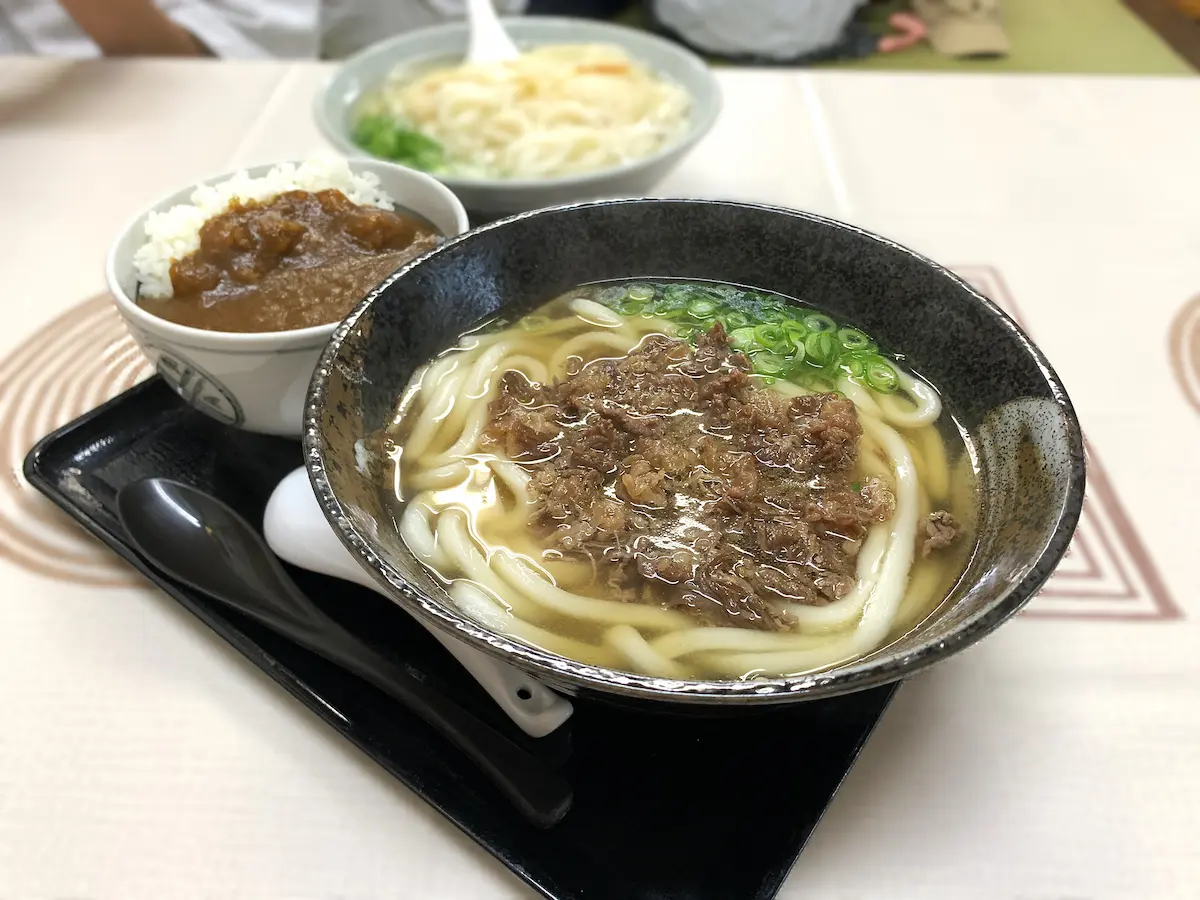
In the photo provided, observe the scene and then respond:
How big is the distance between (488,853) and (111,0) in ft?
12.8

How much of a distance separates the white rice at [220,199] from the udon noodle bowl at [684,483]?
2.25 ft

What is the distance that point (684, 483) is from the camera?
1504mm

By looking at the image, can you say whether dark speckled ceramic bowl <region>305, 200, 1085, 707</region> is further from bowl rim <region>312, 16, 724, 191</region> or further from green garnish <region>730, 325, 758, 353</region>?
bowl rim <region>312, 16, 724, 191</region>

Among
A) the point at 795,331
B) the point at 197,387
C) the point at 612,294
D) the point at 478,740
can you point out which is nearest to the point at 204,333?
the point at 197,387

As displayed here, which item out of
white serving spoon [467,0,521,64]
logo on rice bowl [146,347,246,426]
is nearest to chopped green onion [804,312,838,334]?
logo on rice bowl [146,347,246,426]

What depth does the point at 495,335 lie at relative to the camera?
5.99ft

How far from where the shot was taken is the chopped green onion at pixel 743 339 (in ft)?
5.91

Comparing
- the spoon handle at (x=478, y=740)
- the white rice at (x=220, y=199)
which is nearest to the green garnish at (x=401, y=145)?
the white rice at (x=220, y=199)

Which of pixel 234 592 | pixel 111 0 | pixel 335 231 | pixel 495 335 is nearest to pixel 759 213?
pixel 495 335

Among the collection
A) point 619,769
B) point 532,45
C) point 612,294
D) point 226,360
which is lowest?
point 619,769

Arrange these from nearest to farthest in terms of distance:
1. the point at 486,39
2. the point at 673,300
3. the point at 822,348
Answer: the point at 822,348 → the point at 673,300 → the point at 486,39

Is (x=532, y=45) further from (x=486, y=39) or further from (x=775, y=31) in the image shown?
(x=775, y=31)

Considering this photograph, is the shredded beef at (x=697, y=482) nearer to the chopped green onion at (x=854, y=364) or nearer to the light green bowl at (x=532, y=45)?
the chopped green onion at (x=854, y=364)

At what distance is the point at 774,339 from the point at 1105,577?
0.84 m
